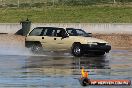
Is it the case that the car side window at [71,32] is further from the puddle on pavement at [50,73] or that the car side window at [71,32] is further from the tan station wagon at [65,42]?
the puddle on pavement at [50,73]

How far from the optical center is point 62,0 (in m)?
61.5

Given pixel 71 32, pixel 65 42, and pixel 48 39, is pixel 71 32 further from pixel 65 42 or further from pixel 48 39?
pixel 48 39

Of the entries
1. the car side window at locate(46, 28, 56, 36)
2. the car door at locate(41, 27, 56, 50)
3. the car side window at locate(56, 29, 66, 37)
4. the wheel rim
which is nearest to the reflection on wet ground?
the wheel rim

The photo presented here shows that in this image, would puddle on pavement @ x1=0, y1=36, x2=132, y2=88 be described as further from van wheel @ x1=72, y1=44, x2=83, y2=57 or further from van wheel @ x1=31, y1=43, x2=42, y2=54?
van wheel @ x1=31, y1=43, x2=42, y2=54

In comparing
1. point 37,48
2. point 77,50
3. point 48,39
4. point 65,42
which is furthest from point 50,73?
point 37,48

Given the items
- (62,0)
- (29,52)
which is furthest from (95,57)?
(62,0)

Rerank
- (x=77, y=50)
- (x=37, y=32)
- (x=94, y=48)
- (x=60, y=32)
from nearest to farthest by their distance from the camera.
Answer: (x=94, y=48), (x=77, y=50), (x=60, y=32), (x=37, y=32)

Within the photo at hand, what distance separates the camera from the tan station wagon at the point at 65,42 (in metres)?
29.6

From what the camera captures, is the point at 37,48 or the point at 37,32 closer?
the point at 37,48

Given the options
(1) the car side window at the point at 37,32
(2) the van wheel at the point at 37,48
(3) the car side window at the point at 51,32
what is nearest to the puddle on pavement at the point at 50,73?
(2) the van wheel at the point at 37,48

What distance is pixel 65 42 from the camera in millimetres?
30375

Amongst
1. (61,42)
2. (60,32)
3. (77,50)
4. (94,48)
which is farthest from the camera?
(60,32)

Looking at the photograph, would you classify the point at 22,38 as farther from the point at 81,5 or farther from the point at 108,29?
the point at 81,5

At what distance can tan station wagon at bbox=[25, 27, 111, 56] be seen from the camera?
97.2ft
